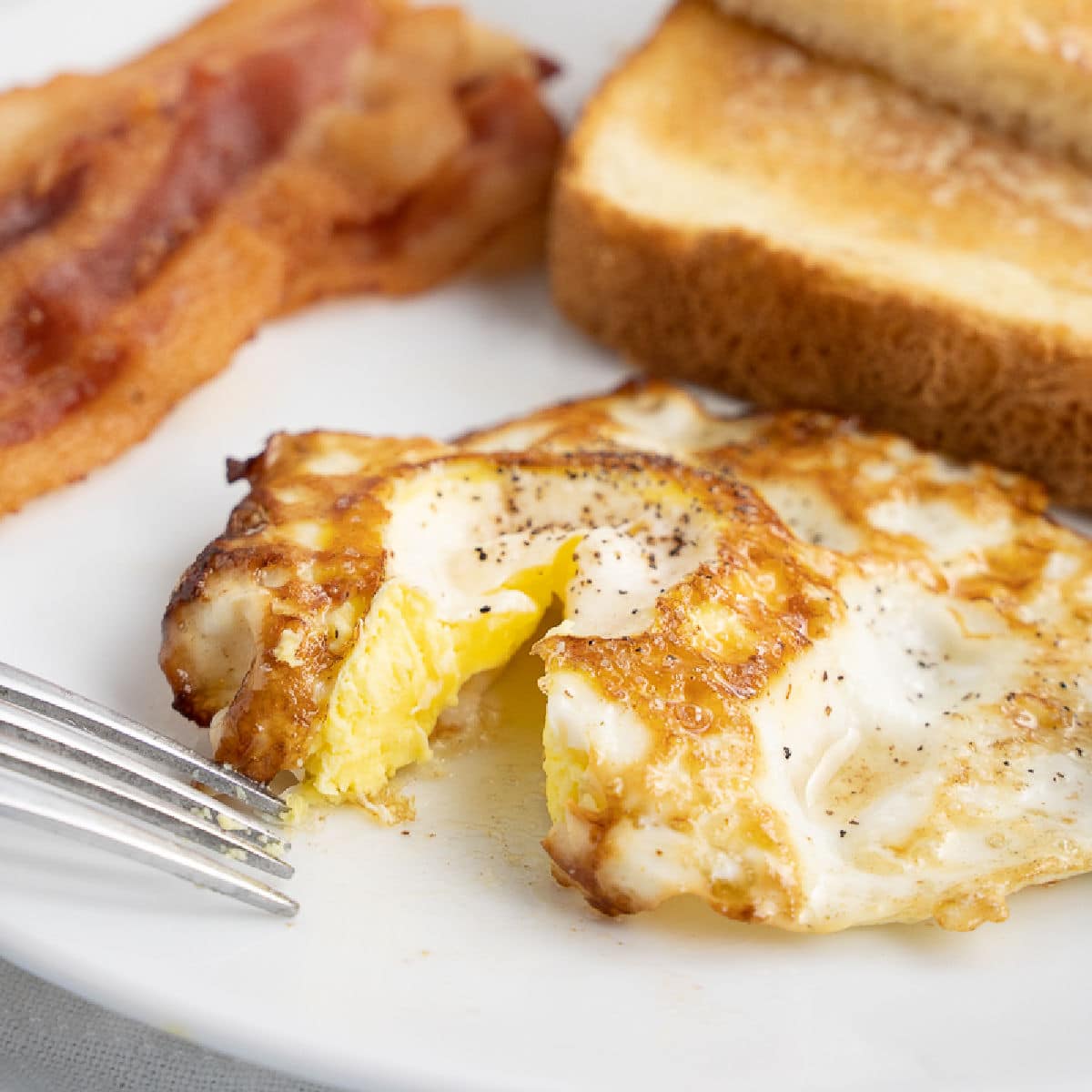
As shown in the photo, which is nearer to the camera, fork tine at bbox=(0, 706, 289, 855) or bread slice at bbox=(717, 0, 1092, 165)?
fork tine at bbox=(0, 706, 289, 855)

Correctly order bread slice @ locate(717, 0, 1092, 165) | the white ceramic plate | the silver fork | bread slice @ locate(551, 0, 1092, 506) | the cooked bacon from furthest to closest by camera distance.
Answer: bread slice @ locate(717, 0, 1092, 165) < the cooked bacon < bread slice @ locate(551, 0, 1092, 506) < the silver fork < the white ceramic plate

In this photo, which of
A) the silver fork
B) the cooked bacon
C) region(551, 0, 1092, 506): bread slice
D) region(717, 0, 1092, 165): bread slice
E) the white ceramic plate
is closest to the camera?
the white ceramic plate

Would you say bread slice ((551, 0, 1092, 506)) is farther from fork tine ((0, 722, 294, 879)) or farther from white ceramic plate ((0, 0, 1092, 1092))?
fork tine ((0, 722, 294, 879))

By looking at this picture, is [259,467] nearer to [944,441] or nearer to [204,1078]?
[204,1078]

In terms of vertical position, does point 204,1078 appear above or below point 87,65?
below

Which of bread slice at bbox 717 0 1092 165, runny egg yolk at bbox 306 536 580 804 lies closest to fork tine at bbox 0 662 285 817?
runny egg yolk at bbox 306 536 580 804

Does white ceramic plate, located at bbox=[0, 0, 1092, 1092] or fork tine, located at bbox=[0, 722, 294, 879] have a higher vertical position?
fork tine, located at bbox=[0, 722, 294, 879]

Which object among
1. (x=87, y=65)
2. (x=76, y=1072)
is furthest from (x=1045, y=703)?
(x=87, y=65)
